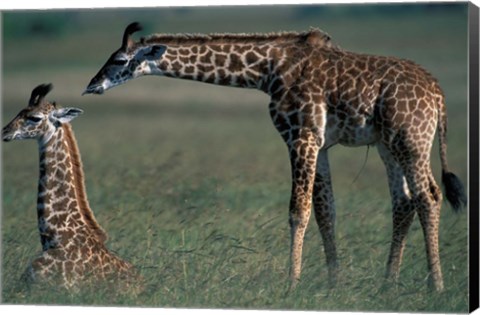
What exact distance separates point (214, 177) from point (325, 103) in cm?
497

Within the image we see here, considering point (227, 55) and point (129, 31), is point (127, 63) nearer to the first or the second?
point (129, 31)

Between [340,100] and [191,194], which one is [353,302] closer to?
[340,100]

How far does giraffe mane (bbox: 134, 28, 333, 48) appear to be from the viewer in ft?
38.2

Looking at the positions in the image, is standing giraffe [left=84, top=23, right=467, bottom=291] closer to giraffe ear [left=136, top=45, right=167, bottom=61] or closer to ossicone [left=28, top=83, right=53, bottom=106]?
giraffe ear [left=136, top=45, right=167, bottom=61]

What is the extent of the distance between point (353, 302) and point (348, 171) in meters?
8.21

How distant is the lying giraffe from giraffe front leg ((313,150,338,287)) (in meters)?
1.61

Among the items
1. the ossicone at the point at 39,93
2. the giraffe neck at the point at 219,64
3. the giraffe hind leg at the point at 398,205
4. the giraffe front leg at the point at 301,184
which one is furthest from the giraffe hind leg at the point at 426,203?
the ossicone at the point at 39,93

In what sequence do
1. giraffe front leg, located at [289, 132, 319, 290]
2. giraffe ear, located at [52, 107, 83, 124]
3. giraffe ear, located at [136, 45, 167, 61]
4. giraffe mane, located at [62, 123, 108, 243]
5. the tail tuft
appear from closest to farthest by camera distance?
giraffe ear, located at [52, 107, 83, 124] < giraffe mane, located at [62, 123, 108, 243] < giraffe front leg, located at [289, 132, 319, 290] < the tail tuft < giraffe ear, located at [136, 45, 167, 61]

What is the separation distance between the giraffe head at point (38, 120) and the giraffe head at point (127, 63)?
21.8 inches

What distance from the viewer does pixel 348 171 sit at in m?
18.9

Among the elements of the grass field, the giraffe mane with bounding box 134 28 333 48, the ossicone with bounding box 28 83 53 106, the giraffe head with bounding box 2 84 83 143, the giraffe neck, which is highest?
the giraffe mane with bounding box 134 28 333 48

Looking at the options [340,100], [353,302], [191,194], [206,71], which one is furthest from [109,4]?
[191,194]

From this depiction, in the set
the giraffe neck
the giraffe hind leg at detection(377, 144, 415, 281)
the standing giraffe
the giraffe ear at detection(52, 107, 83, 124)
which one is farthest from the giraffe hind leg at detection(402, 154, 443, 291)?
the giraffe ear at detection(52, 107, 83, 124)

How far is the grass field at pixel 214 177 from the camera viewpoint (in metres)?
11.1
